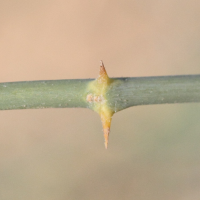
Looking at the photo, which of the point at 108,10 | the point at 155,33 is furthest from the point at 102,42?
the point at 155,33

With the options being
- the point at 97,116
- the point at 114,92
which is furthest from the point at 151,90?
the point at 97,116

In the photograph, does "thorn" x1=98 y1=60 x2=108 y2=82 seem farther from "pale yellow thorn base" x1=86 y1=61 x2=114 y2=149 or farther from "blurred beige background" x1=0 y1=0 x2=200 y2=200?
"blurred beige background" x1=0 y1=0 x2=200 y2=200

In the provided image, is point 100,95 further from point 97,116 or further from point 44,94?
point 97,116

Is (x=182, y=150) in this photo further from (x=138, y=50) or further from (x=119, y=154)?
(x=138, y=50)

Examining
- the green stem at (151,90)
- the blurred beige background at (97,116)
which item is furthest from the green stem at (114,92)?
the blurred beige background at (97,116)

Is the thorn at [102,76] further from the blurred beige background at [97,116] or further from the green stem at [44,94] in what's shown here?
the blurred beige background at [97,116]

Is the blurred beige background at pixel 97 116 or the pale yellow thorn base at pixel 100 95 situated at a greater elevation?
the blurred beige background at pixel 97 116

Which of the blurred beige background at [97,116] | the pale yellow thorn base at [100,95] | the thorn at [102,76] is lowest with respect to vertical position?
the pale yellow thorn base at [100,95]
